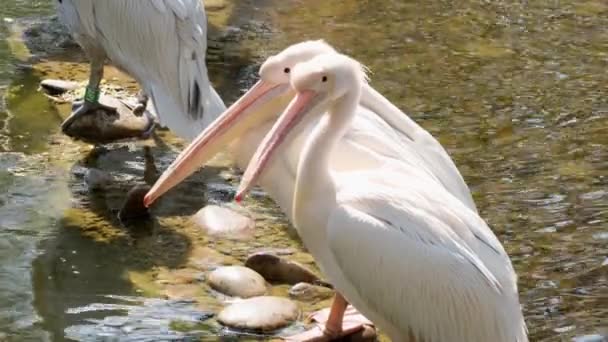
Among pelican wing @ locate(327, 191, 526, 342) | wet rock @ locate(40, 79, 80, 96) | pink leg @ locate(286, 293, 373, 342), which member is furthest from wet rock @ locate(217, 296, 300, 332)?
wet rock @ locate(40, 79, 80, 96)

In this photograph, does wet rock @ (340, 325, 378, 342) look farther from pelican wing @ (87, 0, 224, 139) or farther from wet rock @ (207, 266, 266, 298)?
pelican wing @ (87, 0, 224, 139)

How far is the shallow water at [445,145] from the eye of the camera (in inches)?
183

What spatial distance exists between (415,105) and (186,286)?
2.40m

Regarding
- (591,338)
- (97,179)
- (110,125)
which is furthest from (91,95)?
(591,338)

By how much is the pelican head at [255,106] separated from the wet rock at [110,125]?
187 cm

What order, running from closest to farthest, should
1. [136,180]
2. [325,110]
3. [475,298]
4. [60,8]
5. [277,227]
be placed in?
[475,298] < [325,110] < [277,227] < [136,180] < [60,8]

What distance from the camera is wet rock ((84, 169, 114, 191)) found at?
5562mm

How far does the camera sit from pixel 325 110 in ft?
13.9

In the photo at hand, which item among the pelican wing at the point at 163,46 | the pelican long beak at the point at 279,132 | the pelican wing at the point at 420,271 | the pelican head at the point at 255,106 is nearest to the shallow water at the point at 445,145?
the pelican wing at the point at 163,46

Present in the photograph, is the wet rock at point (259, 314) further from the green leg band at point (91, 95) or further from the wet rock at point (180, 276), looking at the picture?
the green leg band at point (91, 95)

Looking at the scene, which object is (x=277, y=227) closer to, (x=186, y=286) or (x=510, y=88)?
(x=186, y=286)

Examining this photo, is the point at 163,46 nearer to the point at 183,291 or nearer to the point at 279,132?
the point at 183,291

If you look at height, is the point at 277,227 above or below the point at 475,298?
below

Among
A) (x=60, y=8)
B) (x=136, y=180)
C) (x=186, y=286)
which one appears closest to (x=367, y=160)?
(x=186, y=286)
